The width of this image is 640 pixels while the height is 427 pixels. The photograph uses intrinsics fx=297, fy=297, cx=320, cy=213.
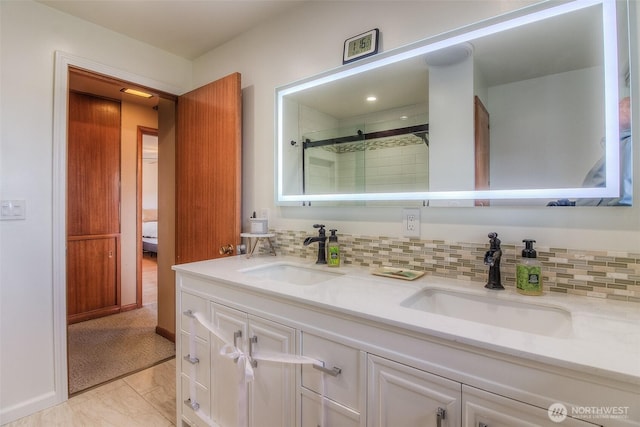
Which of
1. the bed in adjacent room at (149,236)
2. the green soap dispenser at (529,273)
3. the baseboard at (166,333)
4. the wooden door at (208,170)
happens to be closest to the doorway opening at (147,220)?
the bed in adjacent room at (149,236)

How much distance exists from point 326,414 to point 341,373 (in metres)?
0.16

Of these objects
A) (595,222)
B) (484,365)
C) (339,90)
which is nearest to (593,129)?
(595,222)

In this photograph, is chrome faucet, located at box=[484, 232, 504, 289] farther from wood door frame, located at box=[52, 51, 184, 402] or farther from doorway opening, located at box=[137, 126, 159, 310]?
doorway opening, located at box=[137, 126, 159, 310]

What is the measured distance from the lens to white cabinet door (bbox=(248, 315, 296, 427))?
1.07 meters

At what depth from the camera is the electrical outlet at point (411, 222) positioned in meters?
1.37

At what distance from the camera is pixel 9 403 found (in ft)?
5.57

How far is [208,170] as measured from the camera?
2178 millimetres

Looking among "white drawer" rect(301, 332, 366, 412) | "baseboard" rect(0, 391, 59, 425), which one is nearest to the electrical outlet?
"white drawer" rect(301, 332, 366, 412)

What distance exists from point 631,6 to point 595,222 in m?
0.72

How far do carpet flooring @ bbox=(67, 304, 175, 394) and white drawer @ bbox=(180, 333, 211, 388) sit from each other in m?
1.05

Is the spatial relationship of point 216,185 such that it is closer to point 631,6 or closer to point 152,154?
point 631,6

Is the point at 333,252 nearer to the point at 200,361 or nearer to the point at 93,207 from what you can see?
the point at 200,361

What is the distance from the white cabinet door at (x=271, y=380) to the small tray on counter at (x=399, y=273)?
0.48 meters

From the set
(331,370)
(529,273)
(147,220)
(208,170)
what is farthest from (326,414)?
(147,220)
